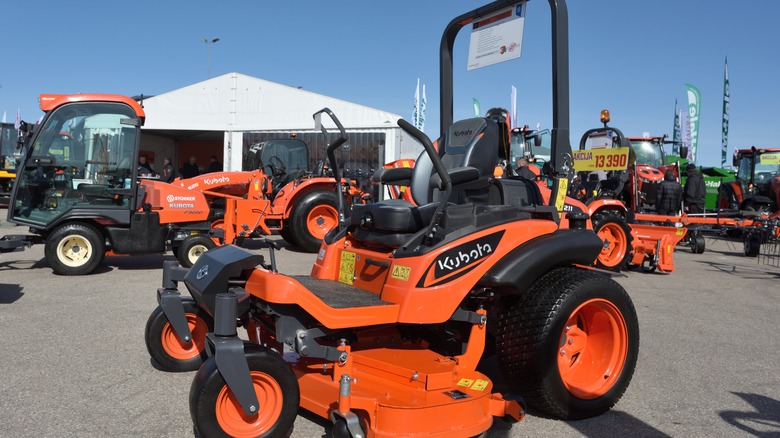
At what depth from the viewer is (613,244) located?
9.46m

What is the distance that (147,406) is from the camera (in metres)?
3.35

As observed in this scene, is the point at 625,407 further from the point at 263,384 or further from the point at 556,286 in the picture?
the point at 263,384

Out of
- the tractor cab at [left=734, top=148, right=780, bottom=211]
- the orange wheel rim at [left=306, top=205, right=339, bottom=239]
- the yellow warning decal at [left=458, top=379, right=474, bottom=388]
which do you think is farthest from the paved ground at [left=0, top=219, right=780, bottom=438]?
the tractor cab at [left=734, top=148, right=780, bottom=211]

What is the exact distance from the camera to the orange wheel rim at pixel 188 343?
3861 mm

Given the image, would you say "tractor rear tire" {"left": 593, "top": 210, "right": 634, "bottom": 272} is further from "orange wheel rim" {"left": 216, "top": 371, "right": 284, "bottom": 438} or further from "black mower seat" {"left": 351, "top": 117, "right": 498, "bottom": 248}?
"orange wheel rim" {"left": 216, "top": 371, "right": 284, "bottom": 438}

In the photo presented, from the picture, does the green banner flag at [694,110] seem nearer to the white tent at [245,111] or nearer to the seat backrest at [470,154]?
the white tent at [245,111]

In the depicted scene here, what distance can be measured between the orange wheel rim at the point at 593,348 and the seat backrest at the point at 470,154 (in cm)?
90

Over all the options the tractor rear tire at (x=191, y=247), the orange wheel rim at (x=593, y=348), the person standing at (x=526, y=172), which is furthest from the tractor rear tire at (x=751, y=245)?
the orange wheel rim at (x=593, y=348)

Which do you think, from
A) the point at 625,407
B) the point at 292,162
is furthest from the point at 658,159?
the point at 625,407

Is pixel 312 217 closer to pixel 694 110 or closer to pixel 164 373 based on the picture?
pixel 164 373

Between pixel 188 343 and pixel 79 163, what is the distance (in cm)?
473

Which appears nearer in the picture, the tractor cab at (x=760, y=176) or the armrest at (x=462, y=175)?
the armrest at (x=462, y=175)

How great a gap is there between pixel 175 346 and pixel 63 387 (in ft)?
2.11

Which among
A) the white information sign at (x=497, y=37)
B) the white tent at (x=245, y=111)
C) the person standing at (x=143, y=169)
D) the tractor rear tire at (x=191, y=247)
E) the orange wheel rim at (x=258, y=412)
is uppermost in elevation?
the white tent at (x=245, y=111)
